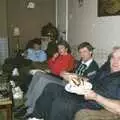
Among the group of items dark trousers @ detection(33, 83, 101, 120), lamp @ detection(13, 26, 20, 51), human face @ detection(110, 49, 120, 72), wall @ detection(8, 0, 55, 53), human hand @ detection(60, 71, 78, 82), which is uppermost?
wall @ detection(8, 0, 55, 53)

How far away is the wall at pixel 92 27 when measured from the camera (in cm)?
428

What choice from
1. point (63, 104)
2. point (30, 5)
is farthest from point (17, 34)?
point (63, 104)

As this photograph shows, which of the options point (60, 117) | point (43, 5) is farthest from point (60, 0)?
point (60, 117)

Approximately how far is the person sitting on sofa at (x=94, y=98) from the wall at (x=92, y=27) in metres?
1.28

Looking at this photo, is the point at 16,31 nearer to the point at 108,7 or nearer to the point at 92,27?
the point at 92,27

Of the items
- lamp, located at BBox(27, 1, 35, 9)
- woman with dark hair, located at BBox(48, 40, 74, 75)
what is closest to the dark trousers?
woman with dark hair, located at BBox(48, 40, 74, 75)

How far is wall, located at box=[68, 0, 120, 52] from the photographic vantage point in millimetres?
4277

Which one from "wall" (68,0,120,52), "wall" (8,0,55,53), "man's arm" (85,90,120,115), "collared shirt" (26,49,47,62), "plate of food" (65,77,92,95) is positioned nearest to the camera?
"man's arm" (85,90,120,115)

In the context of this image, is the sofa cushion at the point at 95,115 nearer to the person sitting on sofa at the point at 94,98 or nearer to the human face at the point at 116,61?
the person sitting on sofa at the point at 94,98

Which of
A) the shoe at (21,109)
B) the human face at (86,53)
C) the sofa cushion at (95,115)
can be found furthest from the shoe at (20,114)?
the sofa cushion at (95,115)

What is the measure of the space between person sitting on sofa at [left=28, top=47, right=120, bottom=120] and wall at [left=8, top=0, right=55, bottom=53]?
3.60 meters

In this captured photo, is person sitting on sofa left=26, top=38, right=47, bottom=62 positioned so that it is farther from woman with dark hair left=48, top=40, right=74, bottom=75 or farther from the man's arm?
the man's arm

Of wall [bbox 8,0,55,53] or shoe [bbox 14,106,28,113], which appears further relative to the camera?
wall [bbox 8,0,55,53]

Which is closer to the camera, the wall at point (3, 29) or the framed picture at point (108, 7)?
the framed picture at point (108, 7)
